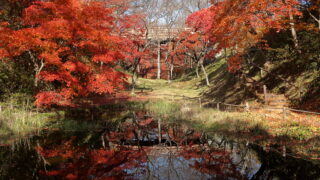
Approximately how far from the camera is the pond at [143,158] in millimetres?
8477

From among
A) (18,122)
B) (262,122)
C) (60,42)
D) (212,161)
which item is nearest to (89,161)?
(212,161)

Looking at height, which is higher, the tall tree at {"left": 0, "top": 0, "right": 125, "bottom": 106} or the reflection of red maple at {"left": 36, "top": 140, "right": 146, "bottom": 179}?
the tall tree at {"left": 0, "top": 0, "right": 125, "bottom": 106}

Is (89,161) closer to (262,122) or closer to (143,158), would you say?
(143,158)

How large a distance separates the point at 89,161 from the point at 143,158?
85.6 inches

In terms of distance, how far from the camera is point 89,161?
9.70m

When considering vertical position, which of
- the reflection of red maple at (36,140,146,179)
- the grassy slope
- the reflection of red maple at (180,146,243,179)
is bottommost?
the reflection of red maple at (180,146,243,179)

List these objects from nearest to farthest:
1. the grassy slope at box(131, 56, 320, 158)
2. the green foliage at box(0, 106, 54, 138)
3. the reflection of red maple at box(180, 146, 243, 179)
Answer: the reflection of red maple at box(180, 146, 243, 179) → the grassy slope at box(131, 56, 320, 158) → the green foliage at box(0, 106, 54, 138)

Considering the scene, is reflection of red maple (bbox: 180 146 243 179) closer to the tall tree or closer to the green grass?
the green grass

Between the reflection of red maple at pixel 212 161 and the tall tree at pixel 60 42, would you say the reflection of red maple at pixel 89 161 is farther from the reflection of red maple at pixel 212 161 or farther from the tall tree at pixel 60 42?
the tall tree at pixel 60 42

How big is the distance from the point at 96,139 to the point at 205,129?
6241mm

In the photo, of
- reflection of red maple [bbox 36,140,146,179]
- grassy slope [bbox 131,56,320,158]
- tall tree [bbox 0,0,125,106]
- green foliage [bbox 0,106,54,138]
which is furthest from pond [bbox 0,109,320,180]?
tall tree [bbox 0,0,125,106]

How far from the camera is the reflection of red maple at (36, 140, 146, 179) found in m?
8.44

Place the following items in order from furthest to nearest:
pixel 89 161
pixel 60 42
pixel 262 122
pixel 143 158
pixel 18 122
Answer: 1. pixel 60 42
2. pixel 18 122
3. pixel 262 122
4. pixel 143 158
5. pixel 89 161

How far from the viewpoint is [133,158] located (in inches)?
408
